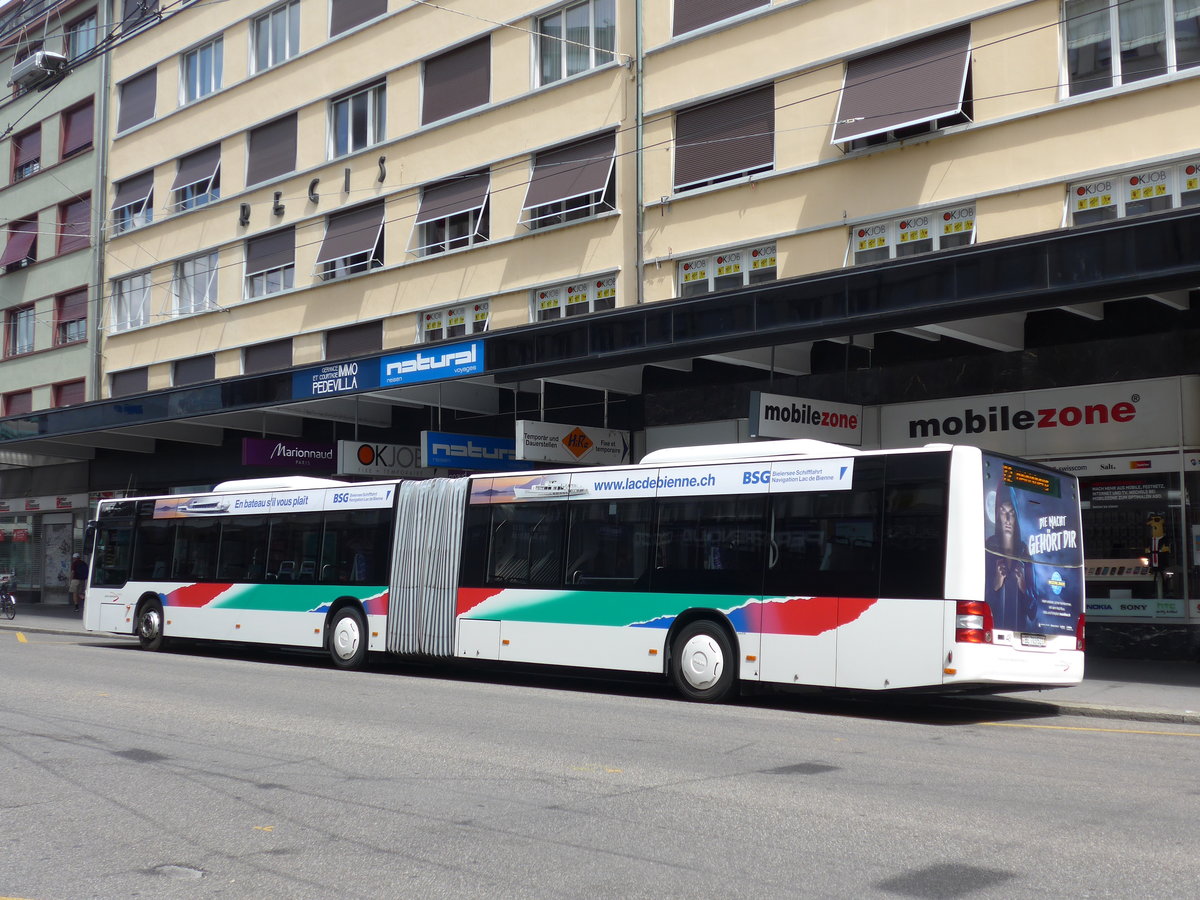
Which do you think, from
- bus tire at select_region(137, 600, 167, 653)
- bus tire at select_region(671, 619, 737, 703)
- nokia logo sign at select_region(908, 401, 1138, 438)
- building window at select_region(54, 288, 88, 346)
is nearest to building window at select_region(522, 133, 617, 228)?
nokia logo sign at select_region(908, 401, 1138, 438)

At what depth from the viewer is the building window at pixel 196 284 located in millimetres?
32969

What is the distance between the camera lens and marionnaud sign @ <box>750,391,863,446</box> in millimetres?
17156

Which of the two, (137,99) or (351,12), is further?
(137,99)

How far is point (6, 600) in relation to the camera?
31875mm

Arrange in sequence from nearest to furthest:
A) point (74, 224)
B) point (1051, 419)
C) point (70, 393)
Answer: point (1051, 419) < point (70, 393) < point (74, 224)

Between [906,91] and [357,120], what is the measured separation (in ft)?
48.7

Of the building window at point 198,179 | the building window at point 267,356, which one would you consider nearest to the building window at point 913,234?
the building window at point 267,356

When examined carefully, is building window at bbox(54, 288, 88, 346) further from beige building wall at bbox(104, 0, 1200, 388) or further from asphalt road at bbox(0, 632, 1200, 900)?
asphalt road at bbox(0, 632, 1200, 900)

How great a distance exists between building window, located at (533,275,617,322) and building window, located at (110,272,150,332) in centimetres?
1547

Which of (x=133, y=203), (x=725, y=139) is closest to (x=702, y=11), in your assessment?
(x=725, y=139)

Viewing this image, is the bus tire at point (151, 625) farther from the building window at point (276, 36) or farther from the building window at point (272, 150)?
the building window at point (276, 36)

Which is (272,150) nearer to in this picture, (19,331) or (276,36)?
(276,36)

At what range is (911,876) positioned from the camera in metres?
5.78

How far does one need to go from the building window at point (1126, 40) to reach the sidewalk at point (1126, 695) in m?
7.86
